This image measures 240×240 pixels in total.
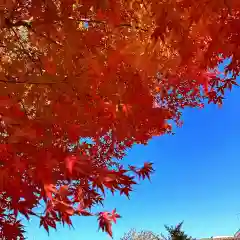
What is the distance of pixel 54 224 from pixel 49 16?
1.95m

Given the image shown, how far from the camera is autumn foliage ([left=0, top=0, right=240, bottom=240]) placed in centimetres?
295

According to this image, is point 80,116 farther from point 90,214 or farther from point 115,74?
point 90,214

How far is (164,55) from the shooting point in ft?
15.1

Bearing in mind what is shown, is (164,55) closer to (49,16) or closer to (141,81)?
(141,81)

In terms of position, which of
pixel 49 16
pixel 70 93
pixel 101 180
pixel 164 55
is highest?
pixel 164 55

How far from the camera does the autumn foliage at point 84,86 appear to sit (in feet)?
9.69

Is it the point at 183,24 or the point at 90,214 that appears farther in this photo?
the point at 90,214

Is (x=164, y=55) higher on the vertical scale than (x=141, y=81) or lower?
higher

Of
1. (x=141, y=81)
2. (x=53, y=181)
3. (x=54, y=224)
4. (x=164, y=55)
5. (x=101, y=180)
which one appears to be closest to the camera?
(x=53, y=181)

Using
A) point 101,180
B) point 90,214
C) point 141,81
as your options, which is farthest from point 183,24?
point 90,214

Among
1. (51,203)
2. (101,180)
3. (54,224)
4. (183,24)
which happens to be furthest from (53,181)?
(183,24)

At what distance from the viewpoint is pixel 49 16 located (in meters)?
3.03

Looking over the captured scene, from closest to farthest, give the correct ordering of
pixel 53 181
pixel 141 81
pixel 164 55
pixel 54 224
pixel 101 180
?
1. pixel 53 181
2. pixel 101 180
3. pixel 54 224
4. pixel 141 81
5. pixel 164 55

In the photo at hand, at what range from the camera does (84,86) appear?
357cm
